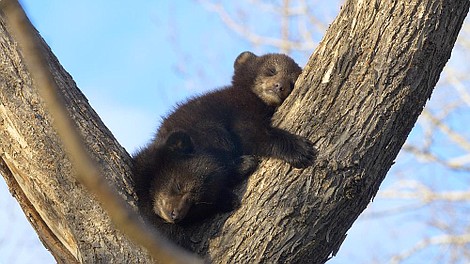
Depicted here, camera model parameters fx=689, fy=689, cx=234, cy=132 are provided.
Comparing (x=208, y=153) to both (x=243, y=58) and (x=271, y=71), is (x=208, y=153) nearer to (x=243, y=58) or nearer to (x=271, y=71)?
(x=271, y=71)

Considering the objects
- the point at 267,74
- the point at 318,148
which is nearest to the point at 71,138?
the point at 318,148

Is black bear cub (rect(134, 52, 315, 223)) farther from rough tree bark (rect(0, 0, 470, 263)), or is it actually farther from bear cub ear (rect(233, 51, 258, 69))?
bear cub ear (rect(233, 51, 258, 69))

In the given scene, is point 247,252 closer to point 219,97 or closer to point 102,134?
point 102,134

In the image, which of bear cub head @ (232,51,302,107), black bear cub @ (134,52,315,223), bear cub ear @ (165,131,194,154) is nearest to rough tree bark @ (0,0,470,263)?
black bear cub @ (134,52,315,223)

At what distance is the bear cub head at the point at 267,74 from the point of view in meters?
4.98

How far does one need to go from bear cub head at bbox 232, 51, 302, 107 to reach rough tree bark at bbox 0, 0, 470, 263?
1.32 metres

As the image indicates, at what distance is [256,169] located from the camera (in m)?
3.79

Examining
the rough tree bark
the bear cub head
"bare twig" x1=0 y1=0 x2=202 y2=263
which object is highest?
the bear cub head

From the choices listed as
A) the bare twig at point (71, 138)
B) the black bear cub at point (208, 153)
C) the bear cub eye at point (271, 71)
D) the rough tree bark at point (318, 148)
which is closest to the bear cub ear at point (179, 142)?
the black bear cub at point (208, 153)

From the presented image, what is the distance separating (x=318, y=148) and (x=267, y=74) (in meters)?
1.99

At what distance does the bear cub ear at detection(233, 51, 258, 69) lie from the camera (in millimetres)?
5754

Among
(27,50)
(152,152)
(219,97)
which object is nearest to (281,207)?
(152,152)

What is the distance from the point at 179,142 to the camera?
408cm

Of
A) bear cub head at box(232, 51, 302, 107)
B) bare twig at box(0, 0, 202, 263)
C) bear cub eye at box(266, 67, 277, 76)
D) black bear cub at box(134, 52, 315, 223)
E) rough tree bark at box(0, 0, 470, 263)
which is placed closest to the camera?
bare twig at box(0, 0, 202, 263)
